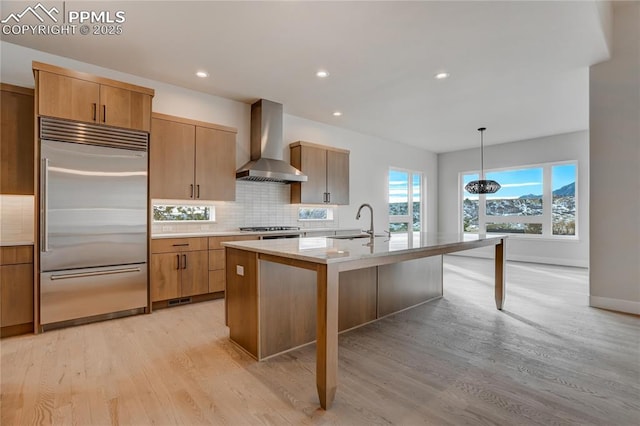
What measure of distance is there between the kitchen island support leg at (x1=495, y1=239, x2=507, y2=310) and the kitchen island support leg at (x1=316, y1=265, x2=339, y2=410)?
260 centimetres

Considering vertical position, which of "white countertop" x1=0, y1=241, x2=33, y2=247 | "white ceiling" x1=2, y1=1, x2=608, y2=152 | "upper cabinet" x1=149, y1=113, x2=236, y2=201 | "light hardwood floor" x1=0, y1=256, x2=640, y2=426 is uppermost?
"white ceiling" x1=2, y1=1, x2=608, y2=152

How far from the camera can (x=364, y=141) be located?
21.6ft

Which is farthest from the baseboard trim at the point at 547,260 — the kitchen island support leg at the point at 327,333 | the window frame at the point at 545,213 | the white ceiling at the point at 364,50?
the kitchen island support leg at the point at 327,333

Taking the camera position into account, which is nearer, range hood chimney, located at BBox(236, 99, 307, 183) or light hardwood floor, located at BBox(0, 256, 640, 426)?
light hardwood floor, located at BBox(0, 256, 640, 426)

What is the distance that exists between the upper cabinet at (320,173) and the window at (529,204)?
410 cm

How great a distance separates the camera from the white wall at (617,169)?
10.9 ft

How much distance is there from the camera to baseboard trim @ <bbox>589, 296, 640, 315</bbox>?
330 cm

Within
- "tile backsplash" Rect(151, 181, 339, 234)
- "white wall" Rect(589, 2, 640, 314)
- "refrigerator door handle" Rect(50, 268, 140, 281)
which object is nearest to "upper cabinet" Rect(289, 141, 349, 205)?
"tile backsplash" Rect(151, 181, 339, 234)

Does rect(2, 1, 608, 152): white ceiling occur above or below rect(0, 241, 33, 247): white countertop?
above

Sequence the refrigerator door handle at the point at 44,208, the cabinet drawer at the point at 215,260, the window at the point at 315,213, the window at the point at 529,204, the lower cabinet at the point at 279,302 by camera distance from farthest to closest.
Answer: the window at the point at 529,204 < the window at the point at 315,213 < the cabinet drawer at the point at 215,260 < the refrigerator door handle at the point at 44,208 < the lower cabinet at the point at 279,302

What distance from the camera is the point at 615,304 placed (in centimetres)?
342

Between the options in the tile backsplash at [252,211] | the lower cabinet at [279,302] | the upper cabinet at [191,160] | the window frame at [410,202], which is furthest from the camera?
the window frame at [410,202]

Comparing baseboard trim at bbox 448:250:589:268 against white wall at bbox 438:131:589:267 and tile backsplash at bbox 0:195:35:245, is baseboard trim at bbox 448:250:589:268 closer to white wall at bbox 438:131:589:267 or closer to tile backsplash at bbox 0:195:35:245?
white wall at bbox 438:131:589:267

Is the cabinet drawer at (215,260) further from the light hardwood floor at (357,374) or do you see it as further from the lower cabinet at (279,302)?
the lower cabinet at (279,302)
